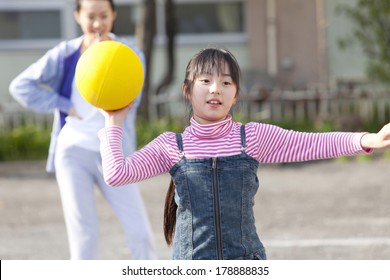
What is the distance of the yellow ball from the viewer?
3939 millimetres

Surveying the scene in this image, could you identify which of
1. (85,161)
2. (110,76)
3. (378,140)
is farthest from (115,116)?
(85,161)

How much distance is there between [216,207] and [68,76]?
7.92ft

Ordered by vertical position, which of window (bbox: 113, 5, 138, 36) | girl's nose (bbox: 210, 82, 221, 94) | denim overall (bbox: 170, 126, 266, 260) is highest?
girl's nose (bbox: 210, 82, 221, 94)

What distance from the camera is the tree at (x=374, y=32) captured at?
17.8 meters

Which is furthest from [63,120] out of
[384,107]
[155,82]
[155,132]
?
[155,82]

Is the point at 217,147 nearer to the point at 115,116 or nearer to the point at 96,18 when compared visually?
the point at 115,116

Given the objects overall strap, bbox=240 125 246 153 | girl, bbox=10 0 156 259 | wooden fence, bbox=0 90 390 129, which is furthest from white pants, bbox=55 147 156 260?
wooden fence, bbox=0 90 390 129

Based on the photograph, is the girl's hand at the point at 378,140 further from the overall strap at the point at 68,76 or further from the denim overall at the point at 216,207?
the overall strap at the point at 68,76

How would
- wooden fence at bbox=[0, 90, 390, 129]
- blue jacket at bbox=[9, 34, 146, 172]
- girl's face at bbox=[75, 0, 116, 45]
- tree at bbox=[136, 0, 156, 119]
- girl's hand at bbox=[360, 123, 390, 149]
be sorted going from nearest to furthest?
girl's hand at bbox=[360, 123, 390, 149] → girl's face at bbox=[75, 0, 116, 45] → blue jacket at bbox=[9, 34, 146, 172] → tree at bbox=[136, 0, 156, 119] → wooden fence at bbox=[0, 90, 390, 129]

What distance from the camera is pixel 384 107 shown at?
55.9 ft

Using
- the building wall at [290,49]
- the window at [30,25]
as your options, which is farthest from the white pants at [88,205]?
the window at [30,25]

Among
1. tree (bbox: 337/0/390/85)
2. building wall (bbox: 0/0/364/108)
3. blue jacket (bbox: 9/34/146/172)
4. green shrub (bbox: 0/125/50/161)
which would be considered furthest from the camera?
building wall (bbox: 0/0/364/108)

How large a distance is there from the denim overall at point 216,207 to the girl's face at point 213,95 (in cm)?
17

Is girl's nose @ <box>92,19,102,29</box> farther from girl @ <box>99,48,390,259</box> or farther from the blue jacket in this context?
girl @ <box>99,48,390,259</box>
